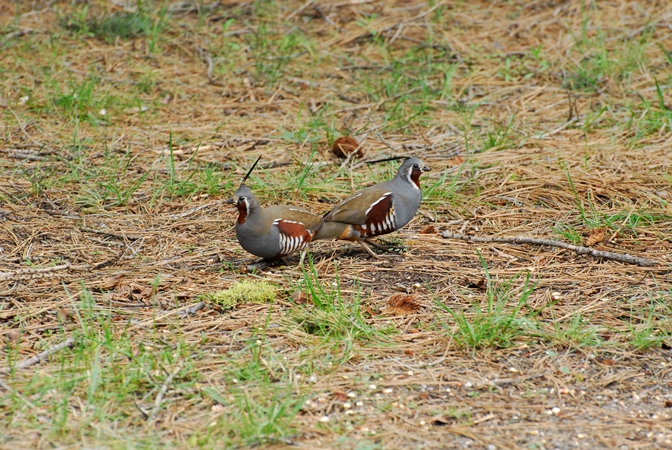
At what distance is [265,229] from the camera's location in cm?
535

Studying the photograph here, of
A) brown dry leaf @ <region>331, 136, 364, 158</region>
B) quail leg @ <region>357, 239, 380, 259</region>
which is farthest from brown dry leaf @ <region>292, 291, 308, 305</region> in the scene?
brown dry leaf @ <region>331, 136, 364, 158</region>

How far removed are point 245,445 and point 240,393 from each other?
1.28 feet

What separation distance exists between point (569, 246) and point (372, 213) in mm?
1312

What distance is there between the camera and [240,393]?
3.75m

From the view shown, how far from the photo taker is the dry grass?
3.70 m

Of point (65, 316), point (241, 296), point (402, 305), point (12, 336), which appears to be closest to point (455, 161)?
point (402, 305)

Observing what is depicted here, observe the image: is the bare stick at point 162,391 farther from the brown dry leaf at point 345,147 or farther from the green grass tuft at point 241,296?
the brown dry leaf at point 345,147

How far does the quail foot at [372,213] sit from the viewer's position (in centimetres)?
562

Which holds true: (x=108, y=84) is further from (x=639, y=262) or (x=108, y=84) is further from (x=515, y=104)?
(x=639, y=262)

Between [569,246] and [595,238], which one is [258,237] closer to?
[569,246]

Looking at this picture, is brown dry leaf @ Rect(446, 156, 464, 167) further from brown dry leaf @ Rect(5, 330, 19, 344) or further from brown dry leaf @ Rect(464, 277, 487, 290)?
brown dry leaf @ Rect(5, 330, 19, 344)

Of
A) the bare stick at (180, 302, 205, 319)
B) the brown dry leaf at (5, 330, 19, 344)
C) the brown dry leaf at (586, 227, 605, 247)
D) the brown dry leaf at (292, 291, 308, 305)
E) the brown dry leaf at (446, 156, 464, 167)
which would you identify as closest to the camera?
the brown dry leaf at (5, 330, 19, 344)

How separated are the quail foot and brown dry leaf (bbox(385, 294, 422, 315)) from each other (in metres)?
0.90

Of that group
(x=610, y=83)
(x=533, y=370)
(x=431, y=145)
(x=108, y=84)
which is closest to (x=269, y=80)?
(x=108, y=84)
